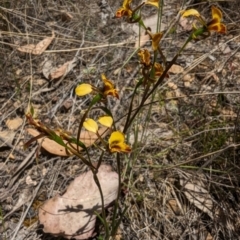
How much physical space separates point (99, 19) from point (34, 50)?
38 centimetres

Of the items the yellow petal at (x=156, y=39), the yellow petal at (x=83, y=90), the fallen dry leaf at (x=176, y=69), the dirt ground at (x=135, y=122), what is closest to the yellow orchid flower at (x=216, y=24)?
the yellow petal at (x=156, y=39)

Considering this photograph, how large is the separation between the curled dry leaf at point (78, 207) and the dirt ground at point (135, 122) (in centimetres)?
6

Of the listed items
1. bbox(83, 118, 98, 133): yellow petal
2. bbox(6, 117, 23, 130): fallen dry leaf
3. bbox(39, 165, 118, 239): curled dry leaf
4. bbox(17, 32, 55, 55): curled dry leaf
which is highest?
bbox(17, 32, 55, 55): curled dry leaf

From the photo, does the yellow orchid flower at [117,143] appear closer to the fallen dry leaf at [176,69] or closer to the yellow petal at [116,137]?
the yellow petal at [116,137]

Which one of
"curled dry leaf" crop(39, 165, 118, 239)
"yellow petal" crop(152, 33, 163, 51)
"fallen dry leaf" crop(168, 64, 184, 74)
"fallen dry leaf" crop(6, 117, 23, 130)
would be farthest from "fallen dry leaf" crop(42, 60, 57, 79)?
"yellow petal" crop(152, 33, 163, 51)

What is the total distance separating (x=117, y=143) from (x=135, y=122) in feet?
2.39

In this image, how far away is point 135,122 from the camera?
1.56m

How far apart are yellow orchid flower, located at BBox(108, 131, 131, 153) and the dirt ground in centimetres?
33

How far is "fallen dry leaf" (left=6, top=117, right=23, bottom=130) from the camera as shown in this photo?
1633mm

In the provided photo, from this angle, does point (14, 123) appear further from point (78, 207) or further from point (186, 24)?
point (186, 24)

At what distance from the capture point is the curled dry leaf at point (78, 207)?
1.26 meters

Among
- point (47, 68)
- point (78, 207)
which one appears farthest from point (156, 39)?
point (47, 68)

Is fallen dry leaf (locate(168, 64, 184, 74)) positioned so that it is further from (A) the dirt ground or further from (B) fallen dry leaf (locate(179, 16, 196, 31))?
(B) fallen dry leaf (locate(179, 16, 196, 31))

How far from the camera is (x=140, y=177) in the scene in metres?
1.43
